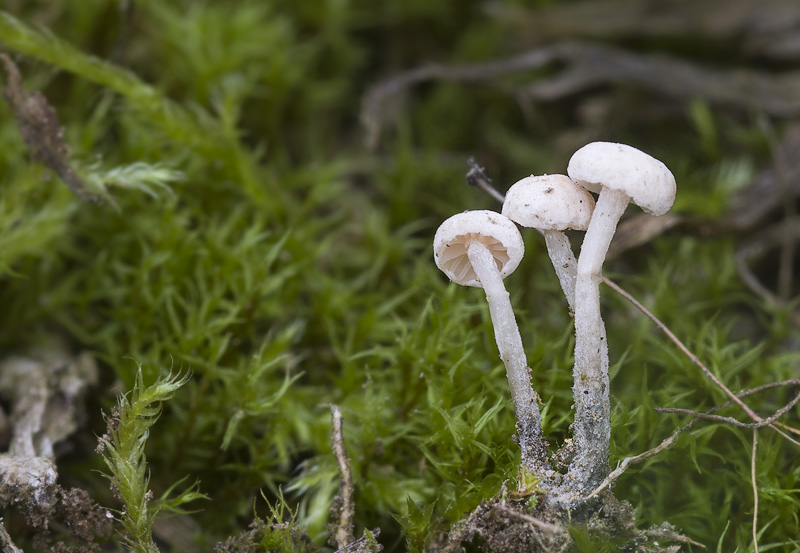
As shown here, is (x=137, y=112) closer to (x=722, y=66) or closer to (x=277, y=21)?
(x=277, y=21)

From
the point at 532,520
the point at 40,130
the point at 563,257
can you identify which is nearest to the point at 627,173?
the point at 563,257

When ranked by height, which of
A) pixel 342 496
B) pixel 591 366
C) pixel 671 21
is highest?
pixel 671 21

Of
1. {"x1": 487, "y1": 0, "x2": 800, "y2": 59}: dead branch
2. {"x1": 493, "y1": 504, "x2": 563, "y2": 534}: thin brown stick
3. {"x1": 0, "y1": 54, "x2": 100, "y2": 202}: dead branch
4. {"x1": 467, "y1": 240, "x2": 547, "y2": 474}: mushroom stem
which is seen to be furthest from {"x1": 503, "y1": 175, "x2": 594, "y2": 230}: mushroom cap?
{"x1": 487, "y1": 0, "x2": 800, "y2": 59}: dead branch

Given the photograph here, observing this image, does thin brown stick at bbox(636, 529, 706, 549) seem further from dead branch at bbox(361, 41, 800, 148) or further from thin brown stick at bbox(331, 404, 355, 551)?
dead branch at bbox(361, 41, 800, 148)

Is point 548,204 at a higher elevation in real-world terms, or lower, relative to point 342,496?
higher

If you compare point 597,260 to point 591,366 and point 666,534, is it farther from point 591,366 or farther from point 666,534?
point 666,534

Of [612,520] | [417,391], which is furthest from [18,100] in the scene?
[612,520]
